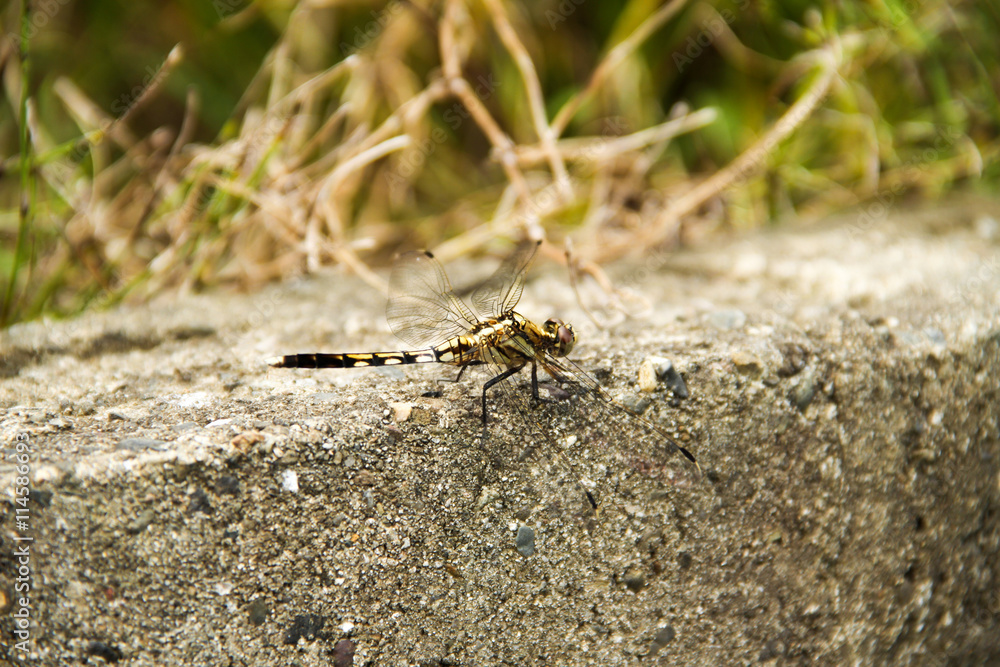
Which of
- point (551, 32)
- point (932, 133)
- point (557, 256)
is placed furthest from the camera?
point (551, 32)

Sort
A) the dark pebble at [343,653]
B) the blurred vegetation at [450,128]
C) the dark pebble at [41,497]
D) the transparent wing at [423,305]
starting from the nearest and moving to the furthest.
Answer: the dark pebble at [41,497] → the dark pebble at [343,653] → the transparent wing at [423,305] → the blurred vegetation at [450,128]

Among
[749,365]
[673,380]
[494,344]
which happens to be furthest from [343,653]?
[749,365]

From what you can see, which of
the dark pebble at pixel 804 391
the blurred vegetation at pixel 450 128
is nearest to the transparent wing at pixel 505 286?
the blurred vegetation at pixel 450 128

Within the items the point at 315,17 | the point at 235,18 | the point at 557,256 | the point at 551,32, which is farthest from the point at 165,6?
the point at 557,256

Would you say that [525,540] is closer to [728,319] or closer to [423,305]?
[423,305]

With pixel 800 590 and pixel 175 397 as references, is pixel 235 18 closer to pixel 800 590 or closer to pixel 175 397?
pixel 175 397

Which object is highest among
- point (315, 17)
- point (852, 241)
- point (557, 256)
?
point (315, 17)

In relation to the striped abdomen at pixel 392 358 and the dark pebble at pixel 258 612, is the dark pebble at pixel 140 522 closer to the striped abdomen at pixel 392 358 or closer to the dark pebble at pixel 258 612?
the dark pebble at pixel 258 612
